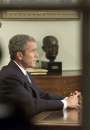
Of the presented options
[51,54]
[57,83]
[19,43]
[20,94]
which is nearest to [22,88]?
[20,94]

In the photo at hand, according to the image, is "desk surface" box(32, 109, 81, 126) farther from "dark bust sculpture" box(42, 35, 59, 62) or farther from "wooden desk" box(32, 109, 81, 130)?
"dark bust sculpture" box(42, 35, 59, 62)

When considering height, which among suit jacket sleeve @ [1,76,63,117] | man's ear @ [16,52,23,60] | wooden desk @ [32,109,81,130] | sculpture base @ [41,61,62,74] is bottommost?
wooden desk @ [32,109,81,130]

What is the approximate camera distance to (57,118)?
8.79ft

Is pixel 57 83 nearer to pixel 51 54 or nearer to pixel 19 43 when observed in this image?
pixel 51 54

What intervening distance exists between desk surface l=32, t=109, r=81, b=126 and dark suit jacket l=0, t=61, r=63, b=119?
4 cm

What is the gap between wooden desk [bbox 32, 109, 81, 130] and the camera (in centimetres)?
254

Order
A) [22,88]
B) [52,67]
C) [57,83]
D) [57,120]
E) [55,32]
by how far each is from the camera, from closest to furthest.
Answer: [57,120] → [22,88] → [57,83] → [52,67] → [55,32]

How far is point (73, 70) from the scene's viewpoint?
435cm

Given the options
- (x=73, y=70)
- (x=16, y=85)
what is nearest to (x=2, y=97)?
(x=16, y=85)

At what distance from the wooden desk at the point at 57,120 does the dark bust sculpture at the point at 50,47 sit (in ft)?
4.55

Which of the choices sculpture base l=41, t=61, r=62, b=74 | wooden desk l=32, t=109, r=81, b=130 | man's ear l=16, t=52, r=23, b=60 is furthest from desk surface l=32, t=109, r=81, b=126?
sculpture base l=41, t=61, r=62, b=74

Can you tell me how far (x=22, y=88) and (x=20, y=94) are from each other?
104 mm

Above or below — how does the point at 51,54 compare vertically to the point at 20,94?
above

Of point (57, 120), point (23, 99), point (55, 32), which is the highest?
point (55, 32)
